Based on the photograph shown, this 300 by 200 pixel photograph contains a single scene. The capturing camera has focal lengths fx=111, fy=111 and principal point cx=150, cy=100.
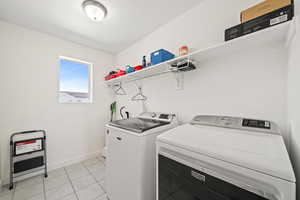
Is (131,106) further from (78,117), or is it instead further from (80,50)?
(80,50)

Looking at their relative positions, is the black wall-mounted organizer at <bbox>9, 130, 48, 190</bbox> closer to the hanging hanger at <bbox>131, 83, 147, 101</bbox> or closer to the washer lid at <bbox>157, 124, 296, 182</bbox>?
the hanging hanger at <bbox>131, 83, 147, 101</bbox>

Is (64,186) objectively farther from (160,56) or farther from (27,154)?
(160,56)

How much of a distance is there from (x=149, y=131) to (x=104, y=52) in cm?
276

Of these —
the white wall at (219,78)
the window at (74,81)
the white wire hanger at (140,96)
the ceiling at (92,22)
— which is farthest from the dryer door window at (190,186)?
the window at (74,81)

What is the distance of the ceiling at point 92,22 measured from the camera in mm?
1545

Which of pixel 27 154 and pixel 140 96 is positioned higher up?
pixel 140 96

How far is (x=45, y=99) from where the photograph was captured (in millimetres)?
2207

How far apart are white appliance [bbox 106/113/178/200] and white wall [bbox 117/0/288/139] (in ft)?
1.87

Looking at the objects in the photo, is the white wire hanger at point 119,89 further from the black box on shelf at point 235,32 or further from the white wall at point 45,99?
the black box on shelf at point 235,32

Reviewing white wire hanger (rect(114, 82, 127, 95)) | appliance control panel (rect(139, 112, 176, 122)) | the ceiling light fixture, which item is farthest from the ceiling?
appliance control panel (rect(139, 112, 176, 122))

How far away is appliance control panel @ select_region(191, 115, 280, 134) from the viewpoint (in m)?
0.90

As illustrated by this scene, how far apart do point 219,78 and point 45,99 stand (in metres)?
3.06

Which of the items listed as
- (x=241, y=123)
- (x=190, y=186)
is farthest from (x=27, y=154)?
(x=241, y=123)

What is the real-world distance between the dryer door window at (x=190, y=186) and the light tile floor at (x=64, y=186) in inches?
50.1
